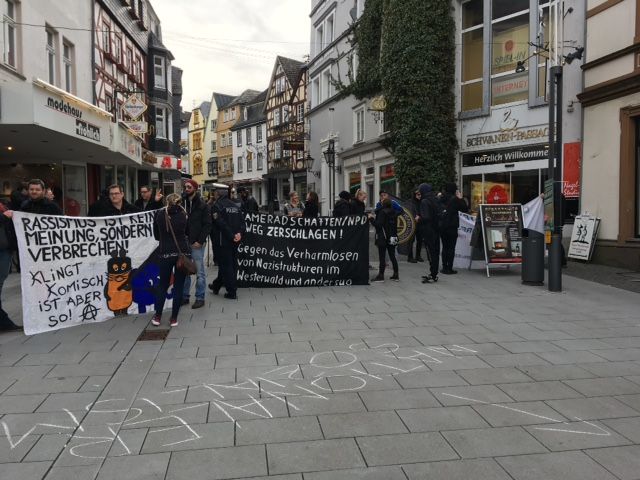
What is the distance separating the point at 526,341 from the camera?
617 cm

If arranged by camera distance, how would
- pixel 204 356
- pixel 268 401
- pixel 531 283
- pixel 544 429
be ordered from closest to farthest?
pixel 544 429 → pixel 268 401 → pixel 204 356 → pixel 531 283

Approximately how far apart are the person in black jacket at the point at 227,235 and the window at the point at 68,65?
12.3 meters

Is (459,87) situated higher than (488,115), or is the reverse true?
(459,87)

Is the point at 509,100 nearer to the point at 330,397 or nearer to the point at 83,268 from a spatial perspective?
the point at 83,268

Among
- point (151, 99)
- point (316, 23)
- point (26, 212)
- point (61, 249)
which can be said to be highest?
point (316, 23)

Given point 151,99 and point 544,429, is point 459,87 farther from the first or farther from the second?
point 151,99

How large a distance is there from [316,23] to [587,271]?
2517cm

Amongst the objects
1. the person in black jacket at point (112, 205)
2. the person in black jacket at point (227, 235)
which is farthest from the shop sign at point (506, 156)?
the person in black jacket at point (112, 205)

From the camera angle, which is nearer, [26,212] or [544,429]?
[544,429]

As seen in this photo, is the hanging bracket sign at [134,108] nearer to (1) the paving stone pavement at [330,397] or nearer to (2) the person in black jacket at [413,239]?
(2) the person in black jacket at [413,239]

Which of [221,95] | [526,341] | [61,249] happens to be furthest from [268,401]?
[221,95]

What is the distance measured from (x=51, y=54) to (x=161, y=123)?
17.6m

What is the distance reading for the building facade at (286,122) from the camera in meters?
47.6

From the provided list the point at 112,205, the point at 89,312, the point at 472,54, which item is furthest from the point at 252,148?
the point at 89,312
